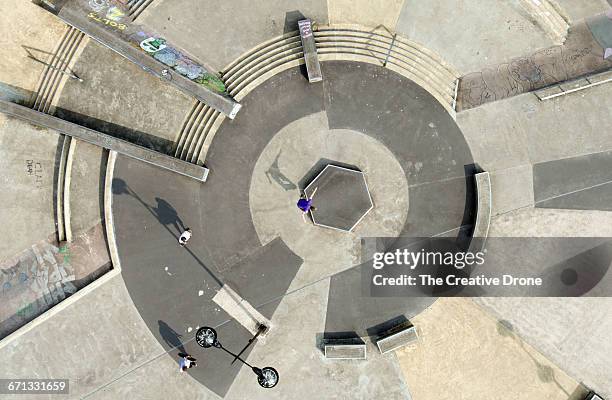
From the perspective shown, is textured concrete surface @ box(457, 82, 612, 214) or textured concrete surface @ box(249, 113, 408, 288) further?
textured concrete surface @ box(249, 113, 408, 288)

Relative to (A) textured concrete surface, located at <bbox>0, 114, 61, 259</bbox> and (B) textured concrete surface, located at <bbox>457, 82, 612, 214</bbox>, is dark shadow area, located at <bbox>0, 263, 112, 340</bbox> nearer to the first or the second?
(A) textured concrete surface, located at <bbox>0, 114, 61, 259</bbox>

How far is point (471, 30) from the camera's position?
1722 centimetres

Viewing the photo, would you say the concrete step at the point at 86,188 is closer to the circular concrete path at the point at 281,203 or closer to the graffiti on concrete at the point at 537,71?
Answer: the circular concrete path at the point at 281,203

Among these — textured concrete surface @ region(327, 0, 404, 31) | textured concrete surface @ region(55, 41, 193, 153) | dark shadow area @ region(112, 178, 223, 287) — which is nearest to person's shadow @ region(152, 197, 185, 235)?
dark shadow area @ region(112, 178, 223, 287)

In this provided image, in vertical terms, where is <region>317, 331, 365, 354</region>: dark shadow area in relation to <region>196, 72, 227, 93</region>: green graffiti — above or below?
below

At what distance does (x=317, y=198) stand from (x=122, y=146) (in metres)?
9.20

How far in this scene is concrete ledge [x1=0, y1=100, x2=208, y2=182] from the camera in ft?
55.0

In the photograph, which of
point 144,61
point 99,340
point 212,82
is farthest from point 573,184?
point 99,340

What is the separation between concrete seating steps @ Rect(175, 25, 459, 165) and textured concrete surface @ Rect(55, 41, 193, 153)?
1.20 meters

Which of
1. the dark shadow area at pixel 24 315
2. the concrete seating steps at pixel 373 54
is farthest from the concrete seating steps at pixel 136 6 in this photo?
the dark shadow area at pixel 24 315

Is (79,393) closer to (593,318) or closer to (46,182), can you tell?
(46,182)

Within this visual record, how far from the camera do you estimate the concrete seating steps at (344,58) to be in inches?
679

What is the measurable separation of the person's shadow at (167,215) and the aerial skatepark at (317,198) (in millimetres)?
106

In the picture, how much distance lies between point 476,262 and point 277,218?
31.1ft
